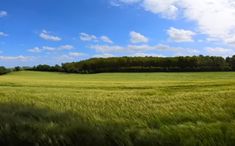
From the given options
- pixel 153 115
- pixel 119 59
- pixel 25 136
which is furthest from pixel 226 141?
pixel 119 59

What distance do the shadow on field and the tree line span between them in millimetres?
71345

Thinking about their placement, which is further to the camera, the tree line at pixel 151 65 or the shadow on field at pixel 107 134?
the tree line at pixel 151 65

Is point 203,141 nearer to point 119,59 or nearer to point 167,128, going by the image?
point 167,128

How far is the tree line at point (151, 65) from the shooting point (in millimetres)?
79062

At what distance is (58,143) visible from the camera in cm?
573

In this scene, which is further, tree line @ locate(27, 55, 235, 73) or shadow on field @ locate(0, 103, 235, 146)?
tree line @ locate(27, 55, 235, 73)

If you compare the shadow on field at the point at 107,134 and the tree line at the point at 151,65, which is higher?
the tree line at the point at 151,65

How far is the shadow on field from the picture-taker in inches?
218

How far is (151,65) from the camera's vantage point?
88125mm

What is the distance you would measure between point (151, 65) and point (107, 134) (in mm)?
82702

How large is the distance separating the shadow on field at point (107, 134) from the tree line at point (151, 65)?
7135 centimetres

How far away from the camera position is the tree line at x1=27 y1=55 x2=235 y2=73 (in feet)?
259

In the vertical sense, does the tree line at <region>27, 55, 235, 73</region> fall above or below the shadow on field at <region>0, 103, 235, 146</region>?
above

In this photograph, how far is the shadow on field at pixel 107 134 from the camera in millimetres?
5547
